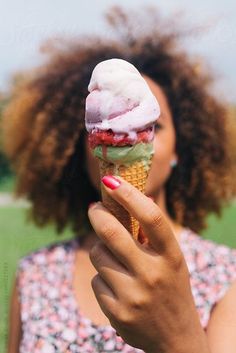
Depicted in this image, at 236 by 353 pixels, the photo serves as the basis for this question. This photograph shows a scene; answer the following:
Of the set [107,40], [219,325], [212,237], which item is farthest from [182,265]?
[212,237]

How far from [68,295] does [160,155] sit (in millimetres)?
480

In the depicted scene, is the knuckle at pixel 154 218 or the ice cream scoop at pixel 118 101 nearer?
the knuckle at pixel 154 218

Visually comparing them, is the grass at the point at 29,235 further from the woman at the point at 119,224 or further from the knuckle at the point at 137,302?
the knuckle at the point at 137,302

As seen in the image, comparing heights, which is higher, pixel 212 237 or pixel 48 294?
pixel 48 294

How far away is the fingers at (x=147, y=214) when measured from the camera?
93cm

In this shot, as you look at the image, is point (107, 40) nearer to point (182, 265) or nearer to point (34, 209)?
point (34, 209)

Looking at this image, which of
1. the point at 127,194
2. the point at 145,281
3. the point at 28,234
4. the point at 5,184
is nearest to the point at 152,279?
the point at 145,281

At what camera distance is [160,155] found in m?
1.78

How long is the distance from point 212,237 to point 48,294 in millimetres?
6639

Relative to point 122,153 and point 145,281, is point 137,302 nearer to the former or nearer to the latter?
point 145,281

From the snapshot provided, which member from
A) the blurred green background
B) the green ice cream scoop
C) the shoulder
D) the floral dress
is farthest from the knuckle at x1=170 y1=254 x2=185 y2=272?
the blurred green background

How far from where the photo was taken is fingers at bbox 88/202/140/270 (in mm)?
944

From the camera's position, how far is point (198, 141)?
85.5 inches

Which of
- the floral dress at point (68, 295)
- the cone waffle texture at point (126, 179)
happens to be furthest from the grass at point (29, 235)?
the cone waffle texture at point (126, 179)
